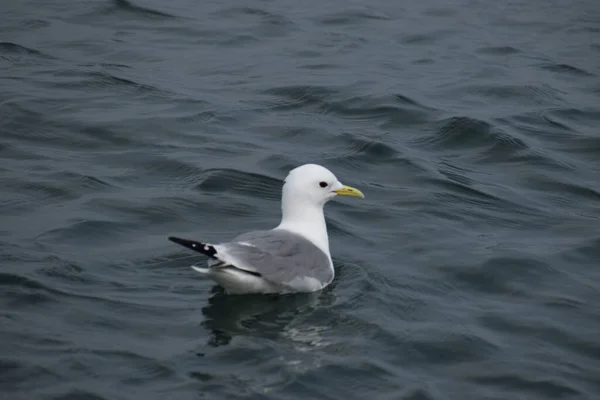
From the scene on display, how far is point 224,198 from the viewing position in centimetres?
1088

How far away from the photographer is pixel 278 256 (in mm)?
8773

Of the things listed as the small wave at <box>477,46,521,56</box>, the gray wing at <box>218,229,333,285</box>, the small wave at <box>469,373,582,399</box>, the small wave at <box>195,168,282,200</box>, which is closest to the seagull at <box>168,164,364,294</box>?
the gray wing at <box>218,229,333,285</box>

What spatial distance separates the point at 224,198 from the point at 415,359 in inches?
141

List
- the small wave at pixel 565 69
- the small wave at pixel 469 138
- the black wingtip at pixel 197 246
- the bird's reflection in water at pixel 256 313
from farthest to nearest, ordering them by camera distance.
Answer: the small wave at pixel 565 69 < the small wave at pixel 469 138 < the bird's reflection in water at pixel 256 313 < the black wingtip at pixel 197 246

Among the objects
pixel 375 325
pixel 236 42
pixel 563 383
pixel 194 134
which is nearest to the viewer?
pixel 563 383

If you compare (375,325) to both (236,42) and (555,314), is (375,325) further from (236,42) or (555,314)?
(236,42)

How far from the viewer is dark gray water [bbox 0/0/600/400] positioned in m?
7.63

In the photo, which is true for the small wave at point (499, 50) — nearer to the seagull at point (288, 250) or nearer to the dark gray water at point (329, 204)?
the dark gray water at point (329, 204)

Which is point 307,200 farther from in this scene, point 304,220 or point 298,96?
point 298,96

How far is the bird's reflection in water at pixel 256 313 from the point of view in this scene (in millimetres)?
8094

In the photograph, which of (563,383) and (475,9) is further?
(475,9)

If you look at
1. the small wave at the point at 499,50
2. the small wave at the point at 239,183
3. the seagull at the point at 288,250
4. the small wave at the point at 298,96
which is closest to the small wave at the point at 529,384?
the seagull at the point at 288,250

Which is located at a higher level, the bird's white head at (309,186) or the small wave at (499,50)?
the bird's white head at (309,186)

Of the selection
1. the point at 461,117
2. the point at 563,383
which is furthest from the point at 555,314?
the point at 461,117
